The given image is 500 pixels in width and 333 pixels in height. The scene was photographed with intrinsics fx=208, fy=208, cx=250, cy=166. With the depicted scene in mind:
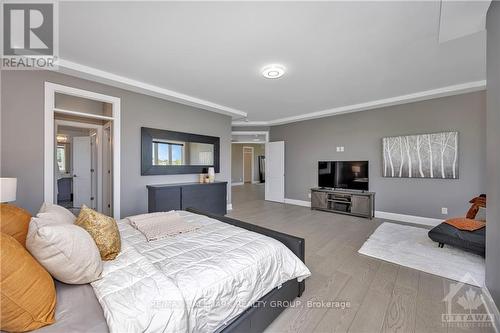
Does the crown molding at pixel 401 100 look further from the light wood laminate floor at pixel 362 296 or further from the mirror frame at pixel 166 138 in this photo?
the light wood laminate floor at pixel 362 296

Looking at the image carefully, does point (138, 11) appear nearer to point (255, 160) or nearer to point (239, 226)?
point (239, 226)

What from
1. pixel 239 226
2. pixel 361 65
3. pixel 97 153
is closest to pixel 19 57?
pixel 97 153

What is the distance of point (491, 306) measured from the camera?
65.6 inches

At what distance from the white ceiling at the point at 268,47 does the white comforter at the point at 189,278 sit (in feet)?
6.57

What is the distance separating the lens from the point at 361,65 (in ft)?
9.27

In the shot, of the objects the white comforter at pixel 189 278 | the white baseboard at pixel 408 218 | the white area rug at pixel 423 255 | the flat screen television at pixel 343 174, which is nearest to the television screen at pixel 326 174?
the flat screen television at pixel 343 174

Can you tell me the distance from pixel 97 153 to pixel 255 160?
28.6 feet

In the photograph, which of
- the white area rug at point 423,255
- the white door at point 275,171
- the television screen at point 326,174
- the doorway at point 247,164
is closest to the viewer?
the white area rug at point 423,255

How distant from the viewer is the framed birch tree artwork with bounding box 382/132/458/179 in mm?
3816

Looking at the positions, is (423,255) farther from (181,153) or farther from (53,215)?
(181,153)

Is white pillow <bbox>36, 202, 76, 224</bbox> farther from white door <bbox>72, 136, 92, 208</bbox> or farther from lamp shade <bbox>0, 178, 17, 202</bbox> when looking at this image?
white door <bbox>72, 136, 92, 208</bbox>

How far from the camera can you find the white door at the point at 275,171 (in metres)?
6.48

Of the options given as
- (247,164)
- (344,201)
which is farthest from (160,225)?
(247,164)

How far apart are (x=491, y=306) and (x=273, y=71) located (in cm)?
323
